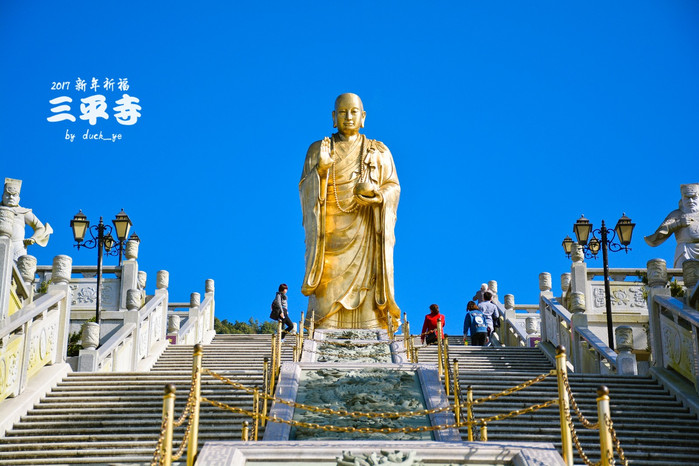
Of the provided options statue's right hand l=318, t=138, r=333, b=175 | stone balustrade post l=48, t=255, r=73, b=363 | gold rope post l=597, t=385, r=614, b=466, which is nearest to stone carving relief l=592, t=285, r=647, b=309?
statue's right hand l=318, t=138, r=333, b=175

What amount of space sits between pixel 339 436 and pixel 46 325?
4.13 metres

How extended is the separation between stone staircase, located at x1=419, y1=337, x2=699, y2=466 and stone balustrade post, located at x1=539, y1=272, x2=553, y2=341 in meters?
4.18

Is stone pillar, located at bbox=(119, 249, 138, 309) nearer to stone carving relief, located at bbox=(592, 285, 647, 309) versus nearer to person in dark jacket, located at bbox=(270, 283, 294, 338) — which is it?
person in dark jacket, located at bbox=(270, 283, 294, 338)

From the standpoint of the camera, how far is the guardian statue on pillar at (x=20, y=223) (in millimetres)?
16266

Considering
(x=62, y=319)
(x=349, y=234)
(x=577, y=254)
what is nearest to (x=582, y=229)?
(x=577, y=254)

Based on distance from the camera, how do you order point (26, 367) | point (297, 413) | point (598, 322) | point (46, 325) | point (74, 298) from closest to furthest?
1. point (297, 413)
2. point (26, 367)
3. point (46, 325)
4. point (598, 322)
5. point (74, 298)

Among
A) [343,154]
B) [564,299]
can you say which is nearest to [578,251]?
[564,299]

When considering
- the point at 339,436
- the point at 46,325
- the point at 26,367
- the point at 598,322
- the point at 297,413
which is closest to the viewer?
the point at 339,436

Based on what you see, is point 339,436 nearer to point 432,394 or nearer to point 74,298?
point 432,394

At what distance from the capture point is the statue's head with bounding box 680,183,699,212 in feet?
54.9

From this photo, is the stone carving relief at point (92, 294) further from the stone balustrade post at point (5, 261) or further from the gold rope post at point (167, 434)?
the gold rope post at point (167, 434)

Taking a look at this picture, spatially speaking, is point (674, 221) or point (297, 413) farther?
point (674, 221)

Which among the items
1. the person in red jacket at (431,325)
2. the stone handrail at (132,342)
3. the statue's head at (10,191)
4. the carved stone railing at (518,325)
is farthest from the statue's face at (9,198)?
the carved stone railing at (518,325)

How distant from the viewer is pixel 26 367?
32.9 feet
